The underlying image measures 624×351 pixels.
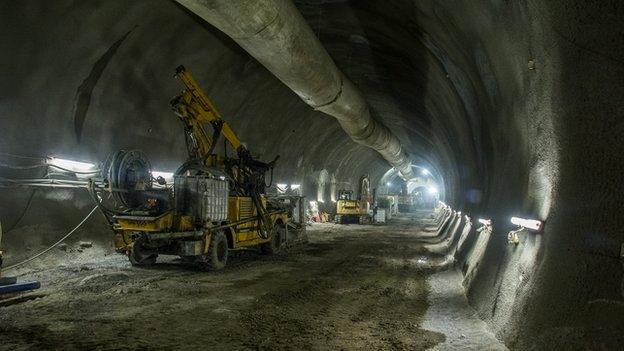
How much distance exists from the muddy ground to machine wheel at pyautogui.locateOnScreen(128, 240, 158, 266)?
26 cm

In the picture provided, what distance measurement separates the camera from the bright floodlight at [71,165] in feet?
29.7

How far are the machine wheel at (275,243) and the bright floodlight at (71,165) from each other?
4538 mm

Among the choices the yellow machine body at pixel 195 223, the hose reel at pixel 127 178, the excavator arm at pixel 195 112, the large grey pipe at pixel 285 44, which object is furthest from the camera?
the excavator arm at pixel 195 112

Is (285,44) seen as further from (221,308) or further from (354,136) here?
(354,136)

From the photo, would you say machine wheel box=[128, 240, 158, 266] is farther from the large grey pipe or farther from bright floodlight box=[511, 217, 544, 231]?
bright floodlight box=[511, 217, 544, 231]

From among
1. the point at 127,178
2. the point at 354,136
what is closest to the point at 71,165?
the point at 127,178

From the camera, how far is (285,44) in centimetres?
671

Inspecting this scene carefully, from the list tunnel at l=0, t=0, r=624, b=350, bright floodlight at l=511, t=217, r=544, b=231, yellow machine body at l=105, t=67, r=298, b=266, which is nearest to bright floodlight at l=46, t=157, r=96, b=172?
tunnel at l=0, t=0, r=624, b=350

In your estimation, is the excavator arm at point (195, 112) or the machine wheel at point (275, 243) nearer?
the excavator arm at point (195, 112)

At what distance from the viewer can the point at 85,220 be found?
32.3 feet

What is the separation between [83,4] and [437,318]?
7.59 m

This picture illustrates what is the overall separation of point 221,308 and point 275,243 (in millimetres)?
6359

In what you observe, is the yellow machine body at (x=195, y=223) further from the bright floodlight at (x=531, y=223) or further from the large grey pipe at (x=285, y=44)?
the bright floodlight at (x=531, y=223)

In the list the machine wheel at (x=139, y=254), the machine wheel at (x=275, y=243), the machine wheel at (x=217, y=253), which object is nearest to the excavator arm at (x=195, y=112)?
the machine wheel at (x=217, y=253)
